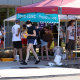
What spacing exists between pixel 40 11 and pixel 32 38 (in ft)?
4.16

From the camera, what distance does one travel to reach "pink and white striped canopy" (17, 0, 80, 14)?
11.7 metres

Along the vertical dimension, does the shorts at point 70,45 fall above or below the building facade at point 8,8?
below

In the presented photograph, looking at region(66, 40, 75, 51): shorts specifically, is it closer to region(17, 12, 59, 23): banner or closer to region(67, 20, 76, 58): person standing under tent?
region(67, 20, 76, 58): person standing under tent

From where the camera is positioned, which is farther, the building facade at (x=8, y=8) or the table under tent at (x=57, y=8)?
the building facade at (x=8, y=8)

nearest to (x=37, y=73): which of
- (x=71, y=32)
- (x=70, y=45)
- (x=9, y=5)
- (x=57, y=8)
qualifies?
(x=57, y=8)

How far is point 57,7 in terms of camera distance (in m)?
11.7

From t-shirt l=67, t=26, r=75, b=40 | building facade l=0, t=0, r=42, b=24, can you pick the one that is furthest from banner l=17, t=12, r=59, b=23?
building facade l=0, t=0, r=42, b=24

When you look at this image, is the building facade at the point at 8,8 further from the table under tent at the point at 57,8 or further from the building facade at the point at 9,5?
the table under tent at the point at 57,8

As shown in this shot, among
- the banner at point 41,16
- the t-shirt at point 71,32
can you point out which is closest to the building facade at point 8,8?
the t-shirt at point 71,32

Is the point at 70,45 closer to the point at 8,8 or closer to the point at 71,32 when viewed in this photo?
the point at 71,32

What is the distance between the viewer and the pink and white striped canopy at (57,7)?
11.7 m

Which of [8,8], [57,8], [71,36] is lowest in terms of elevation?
[71,36]

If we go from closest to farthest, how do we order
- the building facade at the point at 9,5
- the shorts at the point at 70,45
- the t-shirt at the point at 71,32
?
1. the t-shirt at the point at 71,32
2. the shorts at the point at 70,45
3. the building facade at the point at 9,5

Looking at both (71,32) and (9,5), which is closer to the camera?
(71,32)
